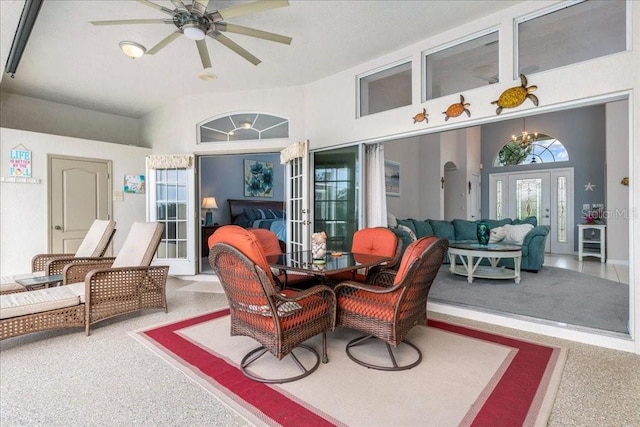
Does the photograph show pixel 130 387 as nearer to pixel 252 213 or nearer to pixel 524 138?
pixel 252 213

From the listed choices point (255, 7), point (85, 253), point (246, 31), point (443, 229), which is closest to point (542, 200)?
point (443, 229)

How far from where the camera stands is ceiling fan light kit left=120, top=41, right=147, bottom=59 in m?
3.50

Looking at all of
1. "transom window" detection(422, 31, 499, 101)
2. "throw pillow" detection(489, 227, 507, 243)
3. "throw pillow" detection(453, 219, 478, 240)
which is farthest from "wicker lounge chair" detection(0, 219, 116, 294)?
"throw pillow" detection(489, 227, 507, 243)

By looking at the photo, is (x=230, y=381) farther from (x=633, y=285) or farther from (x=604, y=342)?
(x=633, y=285)

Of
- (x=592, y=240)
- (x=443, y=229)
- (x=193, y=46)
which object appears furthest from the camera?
(x=592, y=240)

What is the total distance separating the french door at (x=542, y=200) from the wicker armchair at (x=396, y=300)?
24.4ft

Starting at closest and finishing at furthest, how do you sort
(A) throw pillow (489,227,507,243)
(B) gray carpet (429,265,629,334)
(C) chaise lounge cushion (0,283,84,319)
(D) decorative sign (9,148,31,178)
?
(C) chaise lounge cushion (0,283,84,319) → (B) gray carpet (429,265,629,334) → (D) decorative sign (9,148,31,178) → (A) throw pillow (489,227,507,243)

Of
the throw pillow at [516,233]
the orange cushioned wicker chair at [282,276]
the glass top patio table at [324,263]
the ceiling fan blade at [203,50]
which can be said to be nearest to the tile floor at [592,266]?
Answer: the throw pillow at [516,233]

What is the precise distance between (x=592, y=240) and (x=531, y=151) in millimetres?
2740

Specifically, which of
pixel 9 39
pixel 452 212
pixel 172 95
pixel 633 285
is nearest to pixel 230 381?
pixel 633 285

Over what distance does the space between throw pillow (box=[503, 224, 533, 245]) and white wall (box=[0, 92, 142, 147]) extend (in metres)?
7.56

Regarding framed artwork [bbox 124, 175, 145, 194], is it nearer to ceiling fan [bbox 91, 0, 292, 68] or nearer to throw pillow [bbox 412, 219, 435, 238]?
ceiling fan [bbox 91, 0, 292, 68]

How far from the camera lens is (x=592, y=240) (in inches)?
277

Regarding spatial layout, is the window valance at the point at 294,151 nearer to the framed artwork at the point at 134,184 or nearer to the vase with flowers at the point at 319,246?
the vase with flowers at the point at 319,246
